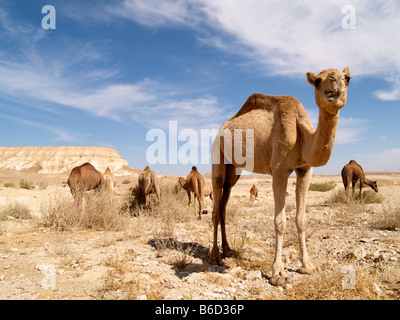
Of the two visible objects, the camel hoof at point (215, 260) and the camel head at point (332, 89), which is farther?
the camel hoof at point (215, 260)

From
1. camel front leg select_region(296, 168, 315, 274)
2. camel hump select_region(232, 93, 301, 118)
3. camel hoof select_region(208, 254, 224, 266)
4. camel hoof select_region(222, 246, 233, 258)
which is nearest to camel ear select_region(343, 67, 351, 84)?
camel hump select_region(232, 93, 301, 118)

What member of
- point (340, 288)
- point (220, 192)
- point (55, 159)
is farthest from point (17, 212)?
point (55, 159)

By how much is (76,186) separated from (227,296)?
24.8ft

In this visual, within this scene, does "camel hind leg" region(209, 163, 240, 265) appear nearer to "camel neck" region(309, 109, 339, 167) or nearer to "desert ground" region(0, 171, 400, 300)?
"desert ground" region(0, 171, 400, 300)

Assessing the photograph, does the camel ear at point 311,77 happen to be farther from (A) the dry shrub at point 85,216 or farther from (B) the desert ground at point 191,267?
(A) the dry shrub at point 85,216

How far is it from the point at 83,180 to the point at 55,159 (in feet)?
271

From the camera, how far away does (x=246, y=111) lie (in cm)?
505

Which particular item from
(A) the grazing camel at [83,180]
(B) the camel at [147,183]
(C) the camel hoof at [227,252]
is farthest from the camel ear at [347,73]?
(B) the camel at [147,183]

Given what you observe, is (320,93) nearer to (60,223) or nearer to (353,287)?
(353,287)

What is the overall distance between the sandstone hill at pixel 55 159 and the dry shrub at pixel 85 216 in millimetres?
69910

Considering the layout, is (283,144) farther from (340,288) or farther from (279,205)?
(340,288)

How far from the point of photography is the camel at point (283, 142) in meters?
3.27

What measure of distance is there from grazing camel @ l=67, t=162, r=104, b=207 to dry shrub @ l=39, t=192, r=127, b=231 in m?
0.60
